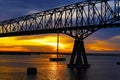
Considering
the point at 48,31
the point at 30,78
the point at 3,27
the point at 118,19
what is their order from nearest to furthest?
the point at 30,78
the point at 118,19
the point at 48,31
the point at 3,27

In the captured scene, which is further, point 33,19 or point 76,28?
point 33,19

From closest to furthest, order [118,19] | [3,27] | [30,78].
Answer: [30,78]
[118,19]
[3,27]

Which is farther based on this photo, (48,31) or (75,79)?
(48,31)

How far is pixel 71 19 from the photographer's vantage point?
11650 cm

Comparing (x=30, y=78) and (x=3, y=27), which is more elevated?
(x=3, y=27)

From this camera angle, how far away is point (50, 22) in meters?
129

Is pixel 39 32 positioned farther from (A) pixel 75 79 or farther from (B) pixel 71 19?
(A) pixel 75 79

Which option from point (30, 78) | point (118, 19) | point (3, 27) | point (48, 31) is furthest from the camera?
point (3, 27)

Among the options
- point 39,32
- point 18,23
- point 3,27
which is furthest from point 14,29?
point 39,32

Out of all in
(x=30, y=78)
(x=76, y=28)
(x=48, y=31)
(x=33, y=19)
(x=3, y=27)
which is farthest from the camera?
(x=3, y=27)

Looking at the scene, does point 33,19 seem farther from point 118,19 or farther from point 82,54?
point 118,19

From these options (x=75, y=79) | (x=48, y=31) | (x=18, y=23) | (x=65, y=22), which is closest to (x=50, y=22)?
(x=48, y=31)

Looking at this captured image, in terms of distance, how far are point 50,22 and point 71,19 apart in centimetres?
1430

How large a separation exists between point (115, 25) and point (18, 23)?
213 ft
